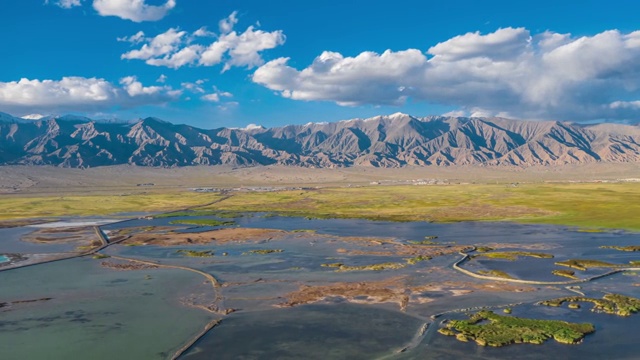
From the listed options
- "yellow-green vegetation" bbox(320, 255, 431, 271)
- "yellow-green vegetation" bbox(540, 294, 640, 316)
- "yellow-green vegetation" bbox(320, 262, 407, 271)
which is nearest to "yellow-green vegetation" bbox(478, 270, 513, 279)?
"yellow-green vegetation" bbox(540, 294, 640, 316)

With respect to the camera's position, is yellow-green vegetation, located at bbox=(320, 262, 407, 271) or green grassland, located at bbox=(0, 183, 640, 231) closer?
yellow-green vegetation, located at bbox=(320, 262, 407, 271)

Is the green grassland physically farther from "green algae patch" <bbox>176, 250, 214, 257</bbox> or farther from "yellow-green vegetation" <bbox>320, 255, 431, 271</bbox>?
"green algae patch" <bbox>176, 250, 214, 257</bbox>

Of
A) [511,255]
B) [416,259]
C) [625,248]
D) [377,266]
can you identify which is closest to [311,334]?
[377,266]

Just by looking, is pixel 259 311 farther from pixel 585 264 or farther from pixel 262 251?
pixel 585 264

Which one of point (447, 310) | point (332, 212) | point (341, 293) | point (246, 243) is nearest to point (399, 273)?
point (341, 293)

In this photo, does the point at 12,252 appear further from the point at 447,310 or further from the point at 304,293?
the point at 447,310

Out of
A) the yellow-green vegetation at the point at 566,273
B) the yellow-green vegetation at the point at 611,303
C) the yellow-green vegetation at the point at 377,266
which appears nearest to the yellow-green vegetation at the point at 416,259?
the yellow-green vegetation at the point at 377,266
